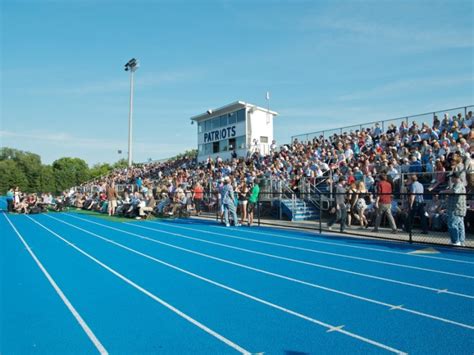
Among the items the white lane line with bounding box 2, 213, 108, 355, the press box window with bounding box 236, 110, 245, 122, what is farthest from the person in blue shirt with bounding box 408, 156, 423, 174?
the press box window with bounding box 236, 110, 245, 122

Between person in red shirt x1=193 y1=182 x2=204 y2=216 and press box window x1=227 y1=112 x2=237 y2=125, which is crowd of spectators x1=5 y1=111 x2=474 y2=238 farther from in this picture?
press box window x1=227 y1=112 x2=237 y2=125

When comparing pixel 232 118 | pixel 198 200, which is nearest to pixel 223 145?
pixel 232 118

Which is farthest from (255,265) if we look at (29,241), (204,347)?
(29,241)

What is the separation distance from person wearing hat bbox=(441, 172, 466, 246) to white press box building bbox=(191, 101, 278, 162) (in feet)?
73.8

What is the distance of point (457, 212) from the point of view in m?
9.92

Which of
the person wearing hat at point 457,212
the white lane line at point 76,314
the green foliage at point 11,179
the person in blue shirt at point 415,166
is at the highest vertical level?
the green foliage at point 11,179

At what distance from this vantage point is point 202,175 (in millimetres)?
29516

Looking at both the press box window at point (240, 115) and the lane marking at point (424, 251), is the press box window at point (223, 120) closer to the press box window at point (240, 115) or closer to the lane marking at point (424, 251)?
the press box window at point (240, 115)

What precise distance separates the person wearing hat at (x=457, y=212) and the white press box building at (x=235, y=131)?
22.5m

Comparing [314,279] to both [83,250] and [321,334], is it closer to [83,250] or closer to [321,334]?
[321,334]

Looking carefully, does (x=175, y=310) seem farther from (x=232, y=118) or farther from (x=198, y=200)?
(x=232, y=118)

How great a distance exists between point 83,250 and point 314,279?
6638 millimetres

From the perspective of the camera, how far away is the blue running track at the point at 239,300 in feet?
14.7

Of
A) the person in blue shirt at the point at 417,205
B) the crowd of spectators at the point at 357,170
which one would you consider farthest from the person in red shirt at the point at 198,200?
the person in blue shirt at the point at 417,205
